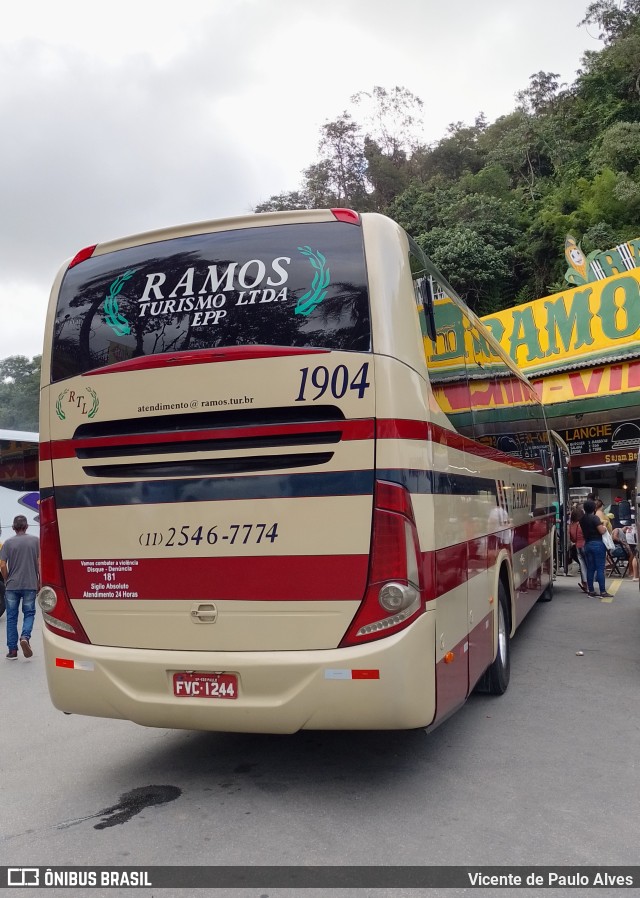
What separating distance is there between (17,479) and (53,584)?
520 inches

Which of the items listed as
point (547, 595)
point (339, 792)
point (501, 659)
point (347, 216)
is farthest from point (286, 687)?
point (547, 595)

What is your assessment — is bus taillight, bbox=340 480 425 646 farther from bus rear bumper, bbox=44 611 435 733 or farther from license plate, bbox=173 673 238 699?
license plate, bbox=173 673 238 699

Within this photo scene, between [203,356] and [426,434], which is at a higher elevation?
[203,356]

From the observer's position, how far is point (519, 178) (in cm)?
5084

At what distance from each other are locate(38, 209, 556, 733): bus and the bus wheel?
1.96 metres

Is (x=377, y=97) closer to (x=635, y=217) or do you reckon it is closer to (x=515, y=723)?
(x=635, y=217)

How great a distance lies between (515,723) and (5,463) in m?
14.0

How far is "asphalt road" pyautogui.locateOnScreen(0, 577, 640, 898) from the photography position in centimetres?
384

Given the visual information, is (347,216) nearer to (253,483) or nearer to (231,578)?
(253,483)

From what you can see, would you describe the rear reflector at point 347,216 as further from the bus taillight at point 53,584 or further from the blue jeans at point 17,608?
the blue jeans at point 17,608

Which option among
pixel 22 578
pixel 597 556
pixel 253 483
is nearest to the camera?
pixel 253 483

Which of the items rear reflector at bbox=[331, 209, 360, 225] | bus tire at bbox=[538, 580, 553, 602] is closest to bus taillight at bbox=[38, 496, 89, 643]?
rear reflector at bbox=[331, 209, 360, 225]

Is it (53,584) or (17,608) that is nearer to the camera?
(53,584)

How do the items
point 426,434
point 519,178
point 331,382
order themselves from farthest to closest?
point 519,178 < point 426,434 < point 331,382
